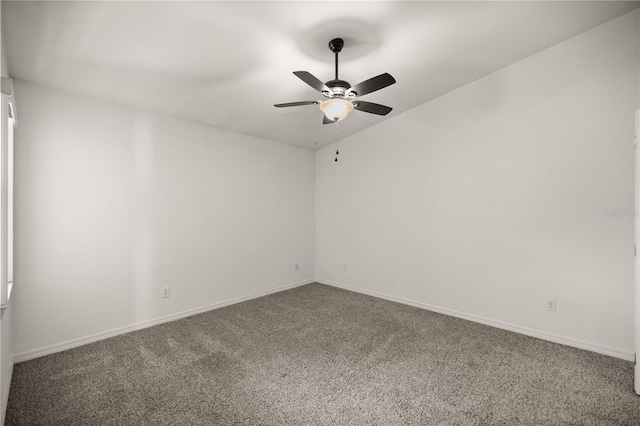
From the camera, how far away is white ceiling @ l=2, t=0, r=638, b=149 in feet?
6.71

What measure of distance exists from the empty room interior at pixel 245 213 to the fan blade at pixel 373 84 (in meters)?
0.02

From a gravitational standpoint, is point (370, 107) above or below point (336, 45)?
below

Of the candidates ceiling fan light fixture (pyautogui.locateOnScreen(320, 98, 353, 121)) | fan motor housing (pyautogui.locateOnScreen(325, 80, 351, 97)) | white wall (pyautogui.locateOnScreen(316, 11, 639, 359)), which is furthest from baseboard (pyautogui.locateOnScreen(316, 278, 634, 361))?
fan motor housing (pyautogui.locateOnScreen(325, 80, 351, 97))

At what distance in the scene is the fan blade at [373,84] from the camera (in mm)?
2158

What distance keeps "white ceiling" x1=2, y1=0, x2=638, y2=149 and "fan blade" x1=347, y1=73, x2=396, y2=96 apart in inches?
20.5

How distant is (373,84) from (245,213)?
107 inches

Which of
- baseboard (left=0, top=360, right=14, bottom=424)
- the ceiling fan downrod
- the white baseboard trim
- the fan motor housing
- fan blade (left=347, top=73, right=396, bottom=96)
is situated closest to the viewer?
baseboard (left=0, top=360, right=14, bottom=424)

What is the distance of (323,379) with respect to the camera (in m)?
2.26

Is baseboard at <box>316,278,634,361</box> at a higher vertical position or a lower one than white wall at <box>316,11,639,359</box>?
lower

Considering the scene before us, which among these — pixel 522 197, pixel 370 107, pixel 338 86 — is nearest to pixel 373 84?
pixel 338 86

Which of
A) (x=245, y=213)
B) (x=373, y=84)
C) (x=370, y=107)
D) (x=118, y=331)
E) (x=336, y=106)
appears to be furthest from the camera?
(x=245, y=213)

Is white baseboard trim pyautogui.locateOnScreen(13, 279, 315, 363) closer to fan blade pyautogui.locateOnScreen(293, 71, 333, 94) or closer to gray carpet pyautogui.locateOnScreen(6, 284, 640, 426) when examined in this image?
gray carpet pyautogui.locateOnScreen(6, 284, 640, 426)

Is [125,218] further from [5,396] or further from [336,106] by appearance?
[336,106]

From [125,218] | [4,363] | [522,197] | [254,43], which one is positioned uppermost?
[254,43]
